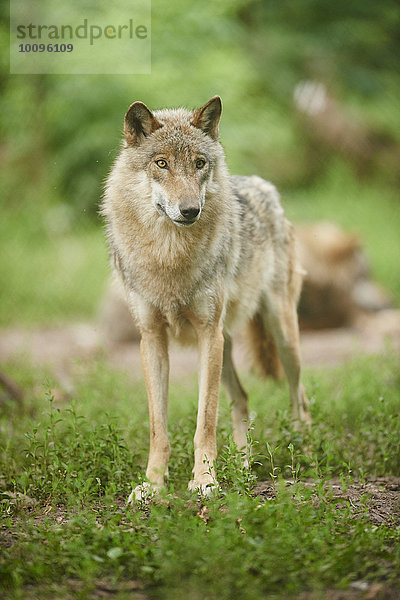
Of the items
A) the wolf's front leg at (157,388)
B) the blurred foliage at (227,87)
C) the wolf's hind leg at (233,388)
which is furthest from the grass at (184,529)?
the blurred foliage at (227,87)

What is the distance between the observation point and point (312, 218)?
45.6 ft

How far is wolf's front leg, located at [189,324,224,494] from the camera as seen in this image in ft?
11.7

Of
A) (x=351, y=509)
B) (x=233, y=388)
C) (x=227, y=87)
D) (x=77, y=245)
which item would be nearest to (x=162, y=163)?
(x=233, y=388)

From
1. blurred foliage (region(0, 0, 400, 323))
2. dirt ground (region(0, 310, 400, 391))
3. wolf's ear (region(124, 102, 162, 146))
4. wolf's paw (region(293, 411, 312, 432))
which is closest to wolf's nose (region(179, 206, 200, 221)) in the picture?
wolf's ear (region(124, 102, 162, 146))

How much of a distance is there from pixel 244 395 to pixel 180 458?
963 millimetres

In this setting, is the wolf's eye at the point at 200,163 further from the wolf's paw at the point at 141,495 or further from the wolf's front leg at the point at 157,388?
the wolf's paw at the point at 141,495

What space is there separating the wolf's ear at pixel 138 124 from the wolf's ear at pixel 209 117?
0.77 ft

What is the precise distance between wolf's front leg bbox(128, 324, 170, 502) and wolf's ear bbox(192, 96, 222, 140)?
1167 mm

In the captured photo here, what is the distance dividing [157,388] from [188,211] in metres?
1.06

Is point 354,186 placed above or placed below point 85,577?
above

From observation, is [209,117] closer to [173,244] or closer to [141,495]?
[173,244]

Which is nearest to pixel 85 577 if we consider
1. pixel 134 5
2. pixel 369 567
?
pixel 369 567

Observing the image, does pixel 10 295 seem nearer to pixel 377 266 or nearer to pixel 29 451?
pixel 377 266

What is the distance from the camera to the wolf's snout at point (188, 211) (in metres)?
3.41
